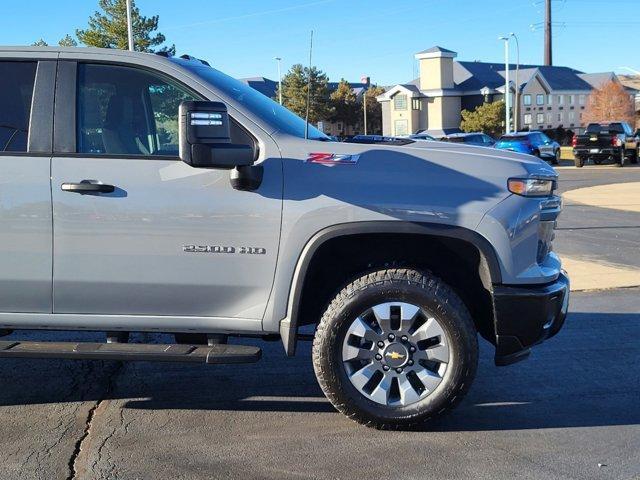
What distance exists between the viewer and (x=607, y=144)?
1277 inches

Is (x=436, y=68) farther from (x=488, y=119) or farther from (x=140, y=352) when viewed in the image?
(x=140, y=352)

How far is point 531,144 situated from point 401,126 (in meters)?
38.3

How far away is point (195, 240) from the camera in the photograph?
4.04 m

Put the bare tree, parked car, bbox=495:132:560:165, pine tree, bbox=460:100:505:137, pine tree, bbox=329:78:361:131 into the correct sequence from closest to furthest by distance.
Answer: parked car, bbox=495:132:560:165
pine tree, bbox=460:100:505:137
the bare tree
pine tree, bbox=329:78:361:131

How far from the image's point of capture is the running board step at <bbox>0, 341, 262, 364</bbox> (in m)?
4.00

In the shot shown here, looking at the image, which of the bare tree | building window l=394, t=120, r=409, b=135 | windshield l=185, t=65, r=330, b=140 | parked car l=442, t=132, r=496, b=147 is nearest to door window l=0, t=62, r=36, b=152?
windshield l=185, t=65, r=330, b=140

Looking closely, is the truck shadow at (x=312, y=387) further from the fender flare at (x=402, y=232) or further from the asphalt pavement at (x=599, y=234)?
the asphalt pavement at (x=599, y=234)

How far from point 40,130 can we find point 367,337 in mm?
2229

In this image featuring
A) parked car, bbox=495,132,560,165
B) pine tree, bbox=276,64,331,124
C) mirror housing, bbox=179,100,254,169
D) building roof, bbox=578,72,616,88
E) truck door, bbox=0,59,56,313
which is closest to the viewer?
mirror housing, bbox=179,100,254,169

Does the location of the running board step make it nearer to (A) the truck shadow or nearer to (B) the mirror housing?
(A) the truck shadow

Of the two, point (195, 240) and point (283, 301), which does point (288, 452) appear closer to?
point (283, 301)

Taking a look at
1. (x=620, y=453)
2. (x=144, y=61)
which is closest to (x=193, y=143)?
(x=144, y=61)

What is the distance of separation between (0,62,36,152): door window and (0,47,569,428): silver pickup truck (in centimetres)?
2

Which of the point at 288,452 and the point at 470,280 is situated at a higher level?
the point at 470,280
